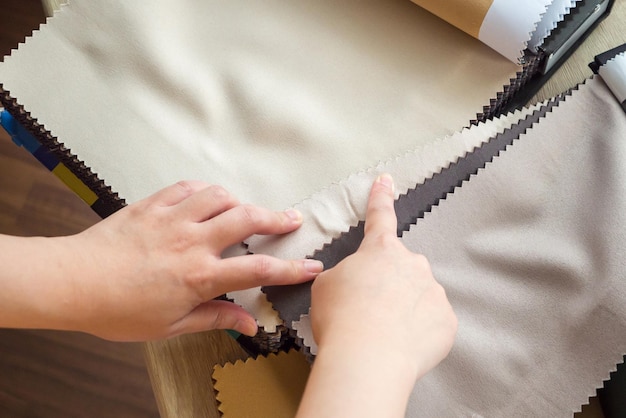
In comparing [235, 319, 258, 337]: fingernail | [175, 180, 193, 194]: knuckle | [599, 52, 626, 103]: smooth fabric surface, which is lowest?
[235, 319, 258, 337]: fingernail

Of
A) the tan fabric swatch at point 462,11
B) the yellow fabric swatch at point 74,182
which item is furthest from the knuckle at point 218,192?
the tan fabric swatch at point 462,11

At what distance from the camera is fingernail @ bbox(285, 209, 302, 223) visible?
0.73m

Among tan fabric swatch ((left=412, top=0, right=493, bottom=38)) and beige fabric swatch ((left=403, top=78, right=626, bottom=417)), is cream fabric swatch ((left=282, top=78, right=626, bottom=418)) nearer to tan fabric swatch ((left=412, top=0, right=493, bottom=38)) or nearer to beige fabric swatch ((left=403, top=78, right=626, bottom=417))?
beige fabric swatch ((left=403, top=78, right=626, bottom=417))

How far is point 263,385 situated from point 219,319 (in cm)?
11

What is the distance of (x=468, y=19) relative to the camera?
2.62 ft

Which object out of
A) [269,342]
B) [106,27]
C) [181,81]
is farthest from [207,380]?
[106,27]

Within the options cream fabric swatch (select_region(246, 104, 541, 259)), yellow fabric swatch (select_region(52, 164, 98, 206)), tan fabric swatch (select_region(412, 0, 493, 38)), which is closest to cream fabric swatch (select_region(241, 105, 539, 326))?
cream fabric swatch (select_region(246, 104, 541, 259))

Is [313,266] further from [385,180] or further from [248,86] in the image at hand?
[248,86]

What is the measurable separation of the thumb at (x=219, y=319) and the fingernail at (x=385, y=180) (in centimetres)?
21

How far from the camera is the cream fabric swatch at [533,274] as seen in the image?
672 mm

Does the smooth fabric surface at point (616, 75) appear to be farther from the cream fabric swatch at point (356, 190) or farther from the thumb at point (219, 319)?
the thumb at point (219, 319)

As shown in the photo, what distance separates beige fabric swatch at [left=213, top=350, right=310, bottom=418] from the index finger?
0.19m

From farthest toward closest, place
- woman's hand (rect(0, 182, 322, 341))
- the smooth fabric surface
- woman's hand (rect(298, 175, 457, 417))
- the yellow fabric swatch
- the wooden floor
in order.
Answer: the wooden floor
the yellow fabric swatch
the smooth fabric surface
woman's hand (rect(0, 182, 322, 341))
woman's hand (rect(298, 175, 457, 417))

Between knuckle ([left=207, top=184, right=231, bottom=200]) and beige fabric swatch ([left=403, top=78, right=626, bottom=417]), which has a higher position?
knuckle ([left=207, top=184, right=231, bottom=200])
